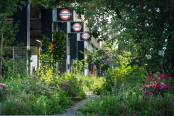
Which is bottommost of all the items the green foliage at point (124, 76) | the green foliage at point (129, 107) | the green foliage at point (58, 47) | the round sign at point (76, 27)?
the green foliage at point (129, 107)

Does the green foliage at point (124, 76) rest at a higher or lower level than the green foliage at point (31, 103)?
higher

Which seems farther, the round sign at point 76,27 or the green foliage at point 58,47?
the round sign at point 76,27

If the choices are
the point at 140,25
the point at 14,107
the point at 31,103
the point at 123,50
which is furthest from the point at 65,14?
the point at 14,107

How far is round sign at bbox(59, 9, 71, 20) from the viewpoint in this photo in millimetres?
16922

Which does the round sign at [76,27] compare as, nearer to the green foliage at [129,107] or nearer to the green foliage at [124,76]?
the green foliage at [124,76]

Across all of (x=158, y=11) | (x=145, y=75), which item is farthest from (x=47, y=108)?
(x=158, y=11)

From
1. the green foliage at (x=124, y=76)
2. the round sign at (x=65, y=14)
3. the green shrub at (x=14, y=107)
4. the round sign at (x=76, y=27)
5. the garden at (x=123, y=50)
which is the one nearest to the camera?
the green shrub at (x=14, y=107)

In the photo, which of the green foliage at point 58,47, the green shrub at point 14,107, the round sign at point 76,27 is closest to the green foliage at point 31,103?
the green shrub at point 14,107

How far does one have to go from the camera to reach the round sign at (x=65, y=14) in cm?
1692

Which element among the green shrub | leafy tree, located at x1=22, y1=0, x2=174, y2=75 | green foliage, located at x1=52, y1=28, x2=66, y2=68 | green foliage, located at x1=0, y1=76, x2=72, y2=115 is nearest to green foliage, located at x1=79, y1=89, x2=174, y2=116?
green foliage, located at x1=0, y1=76, x2=72, y2=115

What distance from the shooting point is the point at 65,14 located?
17.1 metres

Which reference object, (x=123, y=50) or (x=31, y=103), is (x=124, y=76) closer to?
(x=123, y=50)

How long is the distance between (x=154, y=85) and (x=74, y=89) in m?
3.35

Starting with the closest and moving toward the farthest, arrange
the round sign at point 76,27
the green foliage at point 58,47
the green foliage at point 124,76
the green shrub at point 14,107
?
the green shrub at point 14,107 < the green foliage at point 124,76 < the green foliage at point 58,47 < the round sign at point 76,27
